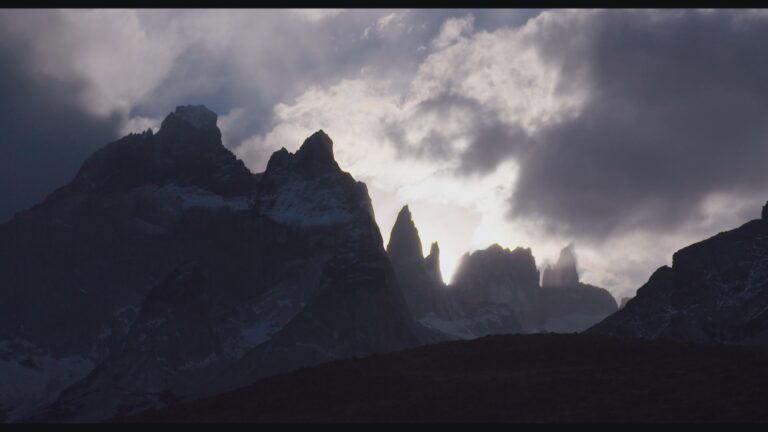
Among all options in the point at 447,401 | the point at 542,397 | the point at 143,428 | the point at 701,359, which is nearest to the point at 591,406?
the point at 542,397

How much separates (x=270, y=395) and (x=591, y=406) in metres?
18.5

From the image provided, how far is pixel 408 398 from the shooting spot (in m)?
61.2

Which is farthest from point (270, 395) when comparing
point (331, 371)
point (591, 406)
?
point (591, 406)

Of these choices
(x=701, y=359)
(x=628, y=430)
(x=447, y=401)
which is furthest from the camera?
(x=701, y=359)

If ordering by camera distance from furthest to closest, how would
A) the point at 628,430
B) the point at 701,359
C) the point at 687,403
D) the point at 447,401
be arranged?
the point at 701,359 → the point at 447,401 → the point at 687,403 → the point at 628,430

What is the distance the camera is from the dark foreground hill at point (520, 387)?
2162 inches

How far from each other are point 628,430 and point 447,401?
1204 cm

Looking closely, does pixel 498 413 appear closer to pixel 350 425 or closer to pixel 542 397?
pixel 542 397

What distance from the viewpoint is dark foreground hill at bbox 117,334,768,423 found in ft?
180

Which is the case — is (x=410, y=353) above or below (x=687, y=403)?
above

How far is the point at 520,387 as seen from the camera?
60.3 metres

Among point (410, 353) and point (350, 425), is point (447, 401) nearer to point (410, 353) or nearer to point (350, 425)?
point (350, 425)

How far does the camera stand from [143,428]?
57.9m

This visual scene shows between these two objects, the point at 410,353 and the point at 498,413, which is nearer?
the point at 498,413
